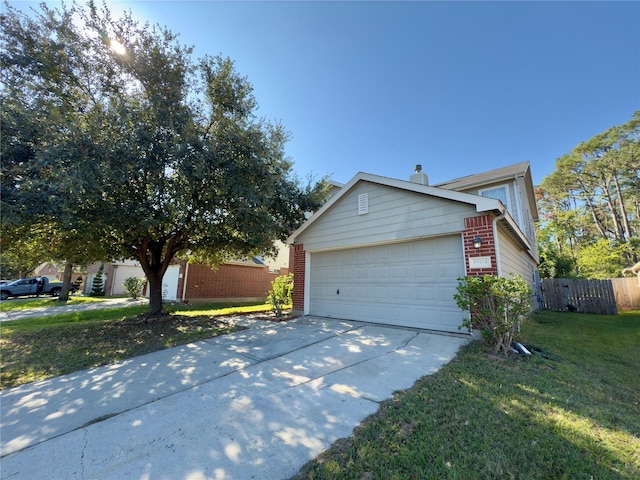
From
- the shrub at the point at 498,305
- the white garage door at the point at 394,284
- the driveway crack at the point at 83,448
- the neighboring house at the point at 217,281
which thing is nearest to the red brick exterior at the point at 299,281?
the white garage door at the point at 394,284

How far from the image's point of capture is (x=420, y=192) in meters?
6.89

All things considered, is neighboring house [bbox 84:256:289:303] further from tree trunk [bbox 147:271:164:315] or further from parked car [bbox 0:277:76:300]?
tree trunk [bbox 147:271:164:315]

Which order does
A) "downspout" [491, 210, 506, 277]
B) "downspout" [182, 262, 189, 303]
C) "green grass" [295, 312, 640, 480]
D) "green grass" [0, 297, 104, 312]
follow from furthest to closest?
"downspout" [182, 262, 189, 303] → "green grass" [0, 297, 104, 312] → "downspout" [491, 210, 506, 277] → "green grass" [295, 312, 640, 480]

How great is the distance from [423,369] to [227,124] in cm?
794

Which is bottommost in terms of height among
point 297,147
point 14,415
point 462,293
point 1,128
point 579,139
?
point 14,415

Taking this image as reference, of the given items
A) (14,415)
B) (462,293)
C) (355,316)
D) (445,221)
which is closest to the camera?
(14,415)

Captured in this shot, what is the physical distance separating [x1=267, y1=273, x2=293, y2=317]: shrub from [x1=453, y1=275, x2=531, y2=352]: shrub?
233 inches

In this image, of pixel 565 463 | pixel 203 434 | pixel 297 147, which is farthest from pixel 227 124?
pixel 565 463

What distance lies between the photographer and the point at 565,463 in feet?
7.27

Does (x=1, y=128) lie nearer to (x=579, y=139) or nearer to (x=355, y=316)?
(x=355, y=316)

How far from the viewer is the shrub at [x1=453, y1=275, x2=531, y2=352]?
4883 mm

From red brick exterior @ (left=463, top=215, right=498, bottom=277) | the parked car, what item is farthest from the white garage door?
the parked car

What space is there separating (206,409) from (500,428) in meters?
3.15

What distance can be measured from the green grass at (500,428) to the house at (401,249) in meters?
2.20
